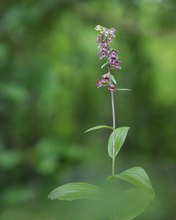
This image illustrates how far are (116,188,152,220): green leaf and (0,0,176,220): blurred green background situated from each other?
1.91 meters

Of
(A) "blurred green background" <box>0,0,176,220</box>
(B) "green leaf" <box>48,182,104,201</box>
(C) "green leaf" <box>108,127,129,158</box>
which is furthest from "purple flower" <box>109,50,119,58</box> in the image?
(A) "blurred green background" <box>0,0,176,220</box>

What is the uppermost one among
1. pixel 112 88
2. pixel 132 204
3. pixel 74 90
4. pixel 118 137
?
pixel 74 90

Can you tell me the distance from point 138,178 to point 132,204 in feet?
0.46

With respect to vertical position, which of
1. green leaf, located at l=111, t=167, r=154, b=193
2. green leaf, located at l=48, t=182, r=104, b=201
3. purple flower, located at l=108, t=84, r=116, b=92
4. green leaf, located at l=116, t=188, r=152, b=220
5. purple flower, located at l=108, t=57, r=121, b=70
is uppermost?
purple flower, located at l=108, t=57, r=121, b=70

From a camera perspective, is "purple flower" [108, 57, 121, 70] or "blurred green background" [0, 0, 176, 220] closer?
"purple flower" [108, 57, 121, 70]

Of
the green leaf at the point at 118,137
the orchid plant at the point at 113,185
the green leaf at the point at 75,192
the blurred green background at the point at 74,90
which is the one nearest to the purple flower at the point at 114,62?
the orchid plant at the point at 113,185

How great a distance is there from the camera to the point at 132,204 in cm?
107

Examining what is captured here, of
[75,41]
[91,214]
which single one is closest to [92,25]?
[75,41]

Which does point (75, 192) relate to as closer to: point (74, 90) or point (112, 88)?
point (112, 88)

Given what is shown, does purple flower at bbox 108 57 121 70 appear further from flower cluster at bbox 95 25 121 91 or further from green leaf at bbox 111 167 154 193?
green leaf at bbox 111 167 154 193

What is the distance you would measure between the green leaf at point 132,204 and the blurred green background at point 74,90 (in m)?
1.91

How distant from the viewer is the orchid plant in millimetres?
967

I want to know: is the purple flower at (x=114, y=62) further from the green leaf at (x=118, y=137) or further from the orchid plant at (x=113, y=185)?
the green leaf at (x=118, y=137)

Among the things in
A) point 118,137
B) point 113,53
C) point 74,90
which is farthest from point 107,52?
point 74,90
